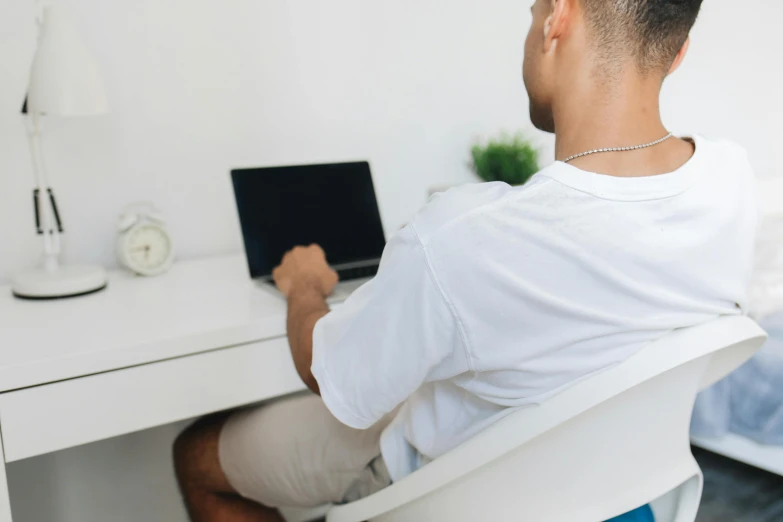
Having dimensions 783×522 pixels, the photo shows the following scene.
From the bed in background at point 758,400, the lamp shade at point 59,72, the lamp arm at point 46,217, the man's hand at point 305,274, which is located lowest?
the bed in background at point 758,400

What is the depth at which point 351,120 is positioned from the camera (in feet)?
5.03

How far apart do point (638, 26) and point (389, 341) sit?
39 centimetres

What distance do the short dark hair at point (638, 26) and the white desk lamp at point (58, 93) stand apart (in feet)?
2.59

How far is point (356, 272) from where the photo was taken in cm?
119

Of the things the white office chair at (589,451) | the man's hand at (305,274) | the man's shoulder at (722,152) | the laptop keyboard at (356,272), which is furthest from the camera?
the laptop keyboard at (356,272)

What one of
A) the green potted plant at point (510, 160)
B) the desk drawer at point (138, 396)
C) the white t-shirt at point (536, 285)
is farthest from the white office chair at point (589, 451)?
the green potted plant at point (510, 160)

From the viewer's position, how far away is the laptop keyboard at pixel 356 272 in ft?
3.85

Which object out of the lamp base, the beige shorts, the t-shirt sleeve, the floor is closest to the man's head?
the t-shirt sleeve

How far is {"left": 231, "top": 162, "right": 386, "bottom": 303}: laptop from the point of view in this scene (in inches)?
46.3

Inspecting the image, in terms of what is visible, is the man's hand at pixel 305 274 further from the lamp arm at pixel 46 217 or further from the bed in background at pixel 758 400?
the bed in background at pixel 758 400

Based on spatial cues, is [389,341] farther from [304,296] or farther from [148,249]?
[148,249]

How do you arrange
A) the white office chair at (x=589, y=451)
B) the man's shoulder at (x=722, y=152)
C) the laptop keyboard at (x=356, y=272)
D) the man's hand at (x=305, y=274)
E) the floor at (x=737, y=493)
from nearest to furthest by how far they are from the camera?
the white office chair at (x=589, y=451), the man's shoulder at (x=722, y=152), the man's hand at (x=305, y=274), the laptop keyboard at (x=356, y=272), the floor at (x=737, y=493)

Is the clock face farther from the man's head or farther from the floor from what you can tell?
the floor

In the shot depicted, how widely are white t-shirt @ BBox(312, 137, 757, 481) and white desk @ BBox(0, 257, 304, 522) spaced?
0.31 m
